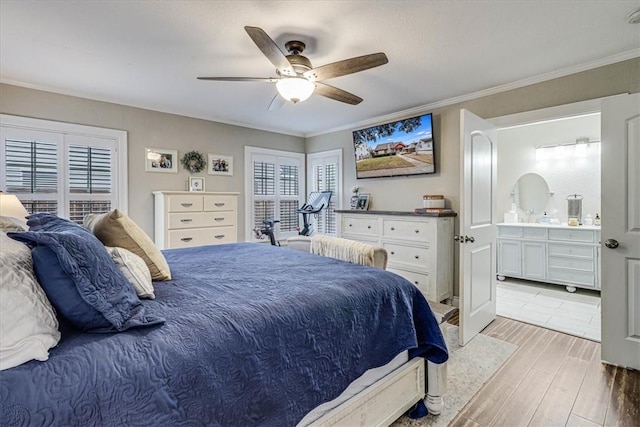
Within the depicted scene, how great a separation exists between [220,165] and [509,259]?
458 cm

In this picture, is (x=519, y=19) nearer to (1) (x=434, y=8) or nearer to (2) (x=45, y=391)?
(1) (x=434, y=8)

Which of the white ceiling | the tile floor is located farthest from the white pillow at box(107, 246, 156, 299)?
the tile floor

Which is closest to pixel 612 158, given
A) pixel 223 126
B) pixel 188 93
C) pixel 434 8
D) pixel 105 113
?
pixel 434 8

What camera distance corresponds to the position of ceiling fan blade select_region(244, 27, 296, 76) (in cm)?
173

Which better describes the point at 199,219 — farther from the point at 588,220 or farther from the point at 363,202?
the point at 588,220

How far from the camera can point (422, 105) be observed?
3889 mm

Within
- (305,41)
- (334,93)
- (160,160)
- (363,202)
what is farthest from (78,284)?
(363,202)

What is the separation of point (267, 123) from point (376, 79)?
218 cm

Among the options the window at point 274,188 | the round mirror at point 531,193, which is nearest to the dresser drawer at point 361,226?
the window at point 274,188

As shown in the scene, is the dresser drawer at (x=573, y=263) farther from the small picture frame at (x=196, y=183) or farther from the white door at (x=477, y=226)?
the small picture frame at (x=196, y=183)

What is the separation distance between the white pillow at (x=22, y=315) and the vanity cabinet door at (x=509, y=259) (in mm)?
5300

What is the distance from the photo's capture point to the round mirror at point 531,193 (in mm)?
5000

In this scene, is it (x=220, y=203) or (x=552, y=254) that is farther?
(x=552, y=254)

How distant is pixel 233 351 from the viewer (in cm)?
100
